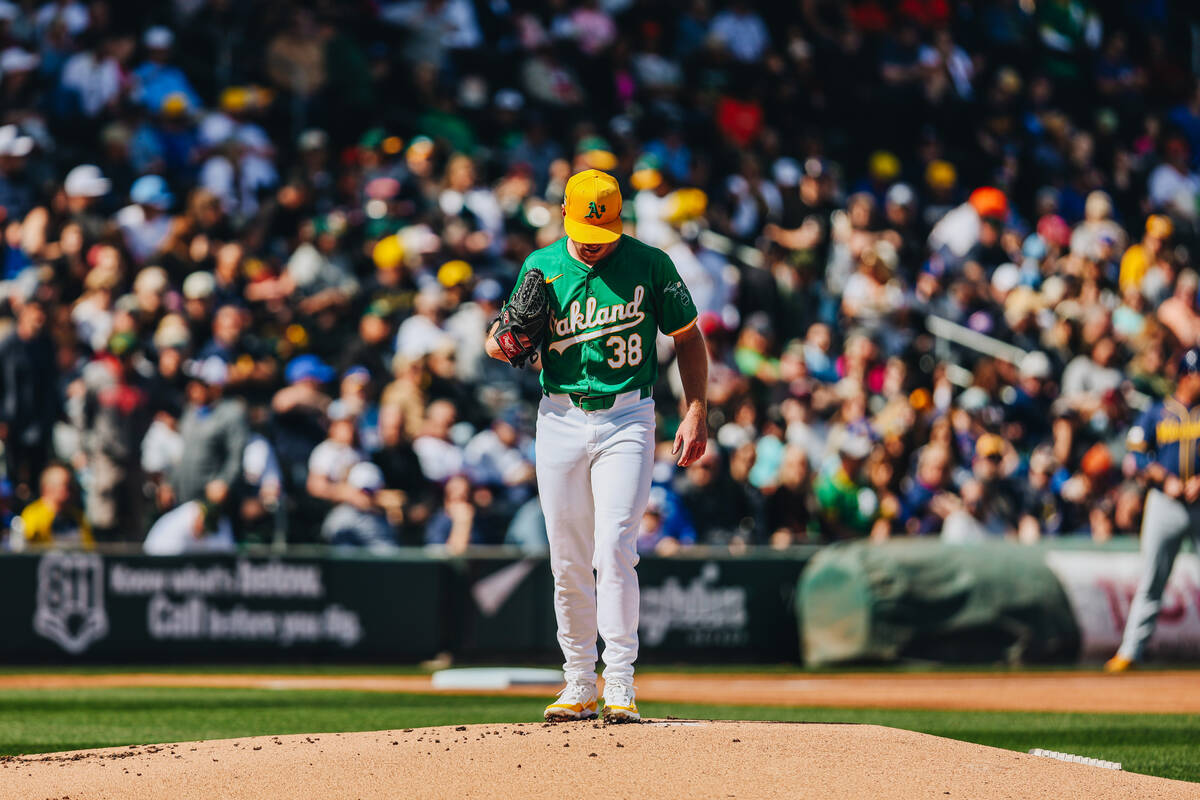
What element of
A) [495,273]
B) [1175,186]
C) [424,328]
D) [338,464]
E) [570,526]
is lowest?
[570,526]

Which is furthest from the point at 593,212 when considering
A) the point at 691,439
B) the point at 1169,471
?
the point at 1169,471

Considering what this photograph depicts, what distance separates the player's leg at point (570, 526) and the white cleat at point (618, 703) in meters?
0.23

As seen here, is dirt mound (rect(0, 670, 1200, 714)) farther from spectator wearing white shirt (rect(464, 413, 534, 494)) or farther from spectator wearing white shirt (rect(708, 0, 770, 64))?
spectator wearing white shirt (rect(708, 0, 770, 64))

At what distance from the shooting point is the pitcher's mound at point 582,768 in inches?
224

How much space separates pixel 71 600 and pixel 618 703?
7939 mm

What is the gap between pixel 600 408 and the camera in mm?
6867

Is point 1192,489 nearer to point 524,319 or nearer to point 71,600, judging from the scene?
point 524,319

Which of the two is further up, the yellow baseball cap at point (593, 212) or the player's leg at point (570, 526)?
the yellow baseball cap at point (593, 212)

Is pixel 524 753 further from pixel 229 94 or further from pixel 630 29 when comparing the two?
pixel 630 29

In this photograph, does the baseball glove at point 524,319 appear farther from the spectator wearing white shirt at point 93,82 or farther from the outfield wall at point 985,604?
the spectator wearing white shirt at point 93,82

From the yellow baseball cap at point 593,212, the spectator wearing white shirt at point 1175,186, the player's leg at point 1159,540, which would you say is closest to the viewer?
the yellow baseball cap at point 593,212

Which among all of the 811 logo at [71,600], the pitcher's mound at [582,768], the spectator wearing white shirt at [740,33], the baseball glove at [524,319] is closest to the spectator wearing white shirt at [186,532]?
the 811 logo at [71,600]

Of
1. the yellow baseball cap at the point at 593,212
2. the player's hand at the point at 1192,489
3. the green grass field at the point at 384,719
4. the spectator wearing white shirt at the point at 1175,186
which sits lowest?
the green grass field at the point at 384,719

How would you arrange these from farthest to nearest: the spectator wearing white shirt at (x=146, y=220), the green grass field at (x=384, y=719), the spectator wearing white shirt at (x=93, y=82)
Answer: the spectator wearing white shirt at (x=93, y=82)
the spectator wearing white shirt at (x=146, y=220)
the green grass field at (x=384, y=719)
